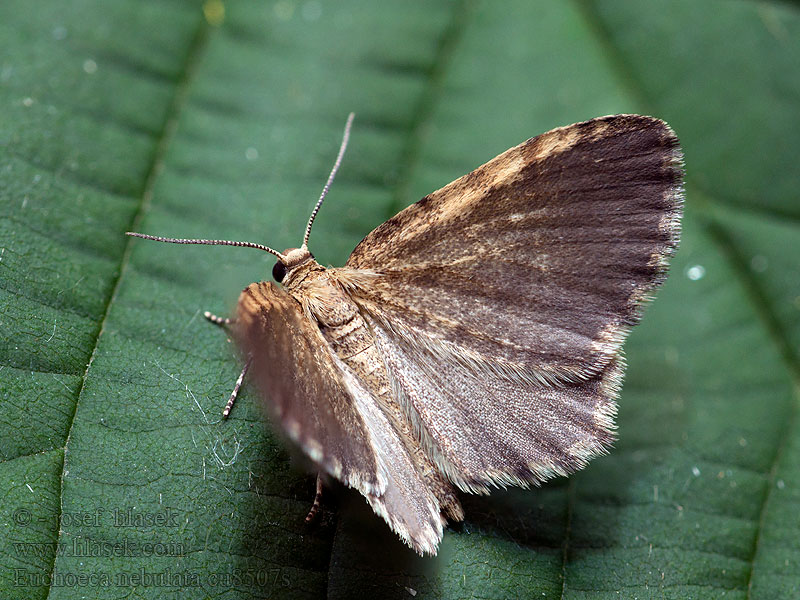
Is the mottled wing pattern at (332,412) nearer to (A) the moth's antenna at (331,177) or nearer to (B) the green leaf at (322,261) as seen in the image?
(B) the green leaf at (322,261)

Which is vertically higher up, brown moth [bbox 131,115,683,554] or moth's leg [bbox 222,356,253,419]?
brown moth [bbox 131,115,683,554]

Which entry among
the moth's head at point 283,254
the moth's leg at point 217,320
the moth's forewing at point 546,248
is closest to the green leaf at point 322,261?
the moth's leg at point 217,320

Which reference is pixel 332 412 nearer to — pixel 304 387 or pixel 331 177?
pixel 304 387

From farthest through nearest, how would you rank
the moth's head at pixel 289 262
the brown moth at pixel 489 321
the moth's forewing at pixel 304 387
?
the moth's head at pixel 289 262
the brown moth at pixel 489 321
the moth's forewing at pixel 304 387

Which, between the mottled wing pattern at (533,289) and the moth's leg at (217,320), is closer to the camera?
the mottled wing pattern at (533,289)

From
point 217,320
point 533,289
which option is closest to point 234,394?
point 217,320

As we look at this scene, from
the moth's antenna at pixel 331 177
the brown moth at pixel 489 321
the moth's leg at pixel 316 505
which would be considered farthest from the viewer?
the moth's antenna at pixel 331 177

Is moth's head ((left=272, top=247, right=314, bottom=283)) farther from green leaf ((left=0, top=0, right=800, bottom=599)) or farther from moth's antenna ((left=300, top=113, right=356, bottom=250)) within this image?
green leaf ((left=0, top=0, right=800, bottom=599))

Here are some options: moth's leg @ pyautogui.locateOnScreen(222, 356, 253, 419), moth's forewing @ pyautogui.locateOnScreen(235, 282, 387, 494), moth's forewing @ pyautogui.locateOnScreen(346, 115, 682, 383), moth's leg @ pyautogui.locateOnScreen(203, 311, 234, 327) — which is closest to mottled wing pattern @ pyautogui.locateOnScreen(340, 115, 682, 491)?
moth's forewing @ pyautogui.locateOnScreen(346, 115, 682, 383)
